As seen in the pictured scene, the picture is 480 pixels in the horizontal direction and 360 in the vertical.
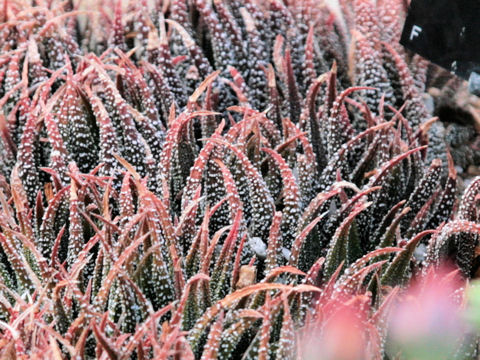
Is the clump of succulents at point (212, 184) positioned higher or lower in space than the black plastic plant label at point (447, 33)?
lower

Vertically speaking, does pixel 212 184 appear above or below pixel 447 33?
below

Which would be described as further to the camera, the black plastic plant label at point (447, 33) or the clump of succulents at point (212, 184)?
the black plastic plant label at point (447, 33)

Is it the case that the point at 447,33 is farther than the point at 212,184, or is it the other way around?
the point at 447,33

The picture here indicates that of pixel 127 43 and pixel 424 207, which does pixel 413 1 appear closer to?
pixel 424 207
